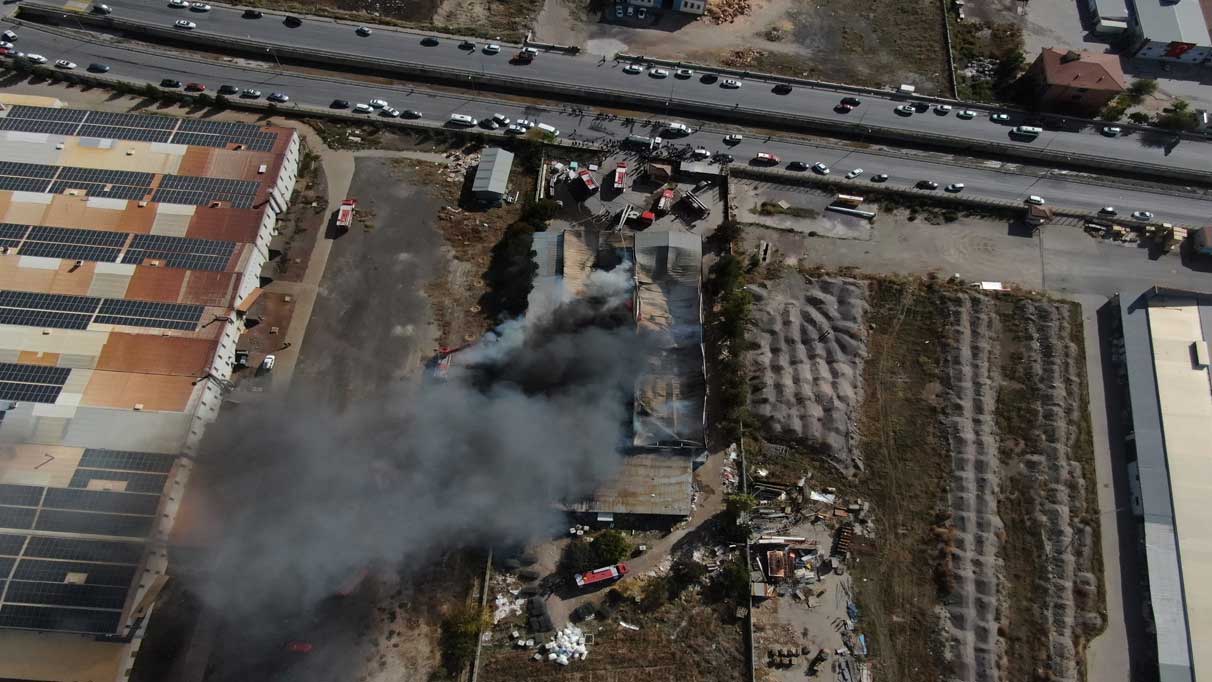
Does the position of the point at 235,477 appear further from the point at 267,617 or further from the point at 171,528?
the point at 267,617

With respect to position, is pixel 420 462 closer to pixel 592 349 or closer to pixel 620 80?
pixel 592 349

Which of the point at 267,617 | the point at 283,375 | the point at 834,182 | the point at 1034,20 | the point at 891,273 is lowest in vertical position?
the point at 267,617

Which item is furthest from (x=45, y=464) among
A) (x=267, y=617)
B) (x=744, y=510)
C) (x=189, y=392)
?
(x=744, y=510)

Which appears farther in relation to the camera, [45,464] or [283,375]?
[283,375]

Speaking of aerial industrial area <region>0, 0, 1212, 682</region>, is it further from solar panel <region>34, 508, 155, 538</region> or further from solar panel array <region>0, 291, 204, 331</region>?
solar panel <region>34, 508, 155, 538</region>

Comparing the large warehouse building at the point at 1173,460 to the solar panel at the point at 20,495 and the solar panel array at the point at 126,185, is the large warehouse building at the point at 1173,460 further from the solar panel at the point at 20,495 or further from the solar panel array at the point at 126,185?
the solar panel at the point at 20,495
